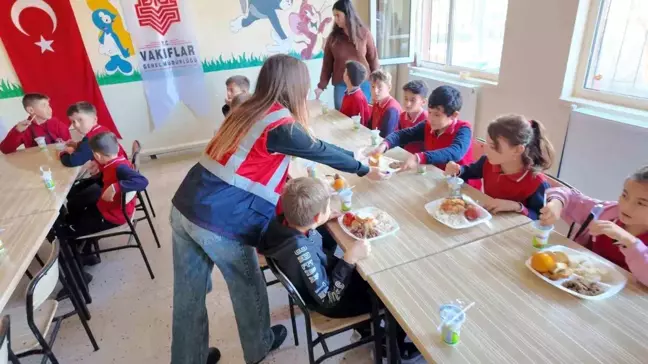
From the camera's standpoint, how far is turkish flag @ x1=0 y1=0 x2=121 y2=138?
12.7ft

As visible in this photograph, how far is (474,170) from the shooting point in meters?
2.03

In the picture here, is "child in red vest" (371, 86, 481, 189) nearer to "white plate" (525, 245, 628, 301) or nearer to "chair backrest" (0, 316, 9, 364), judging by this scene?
"white plate" (525, 245, 628, 301)

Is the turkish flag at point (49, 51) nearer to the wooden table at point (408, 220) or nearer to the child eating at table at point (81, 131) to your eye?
the child eating at table at point (81, 131)

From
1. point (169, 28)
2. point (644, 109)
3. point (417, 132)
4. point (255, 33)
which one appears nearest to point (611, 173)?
point (644, 109)

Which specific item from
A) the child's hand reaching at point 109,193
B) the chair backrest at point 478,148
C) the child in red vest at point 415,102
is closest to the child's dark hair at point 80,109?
the child's hand reaching at point 109,193

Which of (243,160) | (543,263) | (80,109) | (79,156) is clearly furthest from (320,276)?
(80,109)

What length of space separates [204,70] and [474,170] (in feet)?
11.8

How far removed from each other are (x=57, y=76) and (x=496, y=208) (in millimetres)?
4535

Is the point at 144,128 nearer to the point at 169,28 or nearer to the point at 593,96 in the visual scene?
the point at 169,28

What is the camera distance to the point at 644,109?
2510 mm

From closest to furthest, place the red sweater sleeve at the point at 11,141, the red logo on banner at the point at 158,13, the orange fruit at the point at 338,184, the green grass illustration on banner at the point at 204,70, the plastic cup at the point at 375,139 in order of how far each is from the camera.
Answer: the orange fruit at the point at 338,184
the plastic cup at the point at 375,139
the red sweater sleeve at the point at 11,141
the green grass illustration on banner at the point at 204,70
the red logo on banner at the point at 158,13

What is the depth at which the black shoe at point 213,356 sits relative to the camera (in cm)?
198

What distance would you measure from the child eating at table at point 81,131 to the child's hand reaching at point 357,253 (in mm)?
1935

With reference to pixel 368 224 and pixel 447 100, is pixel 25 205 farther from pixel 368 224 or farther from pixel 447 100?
pixel 447 100
